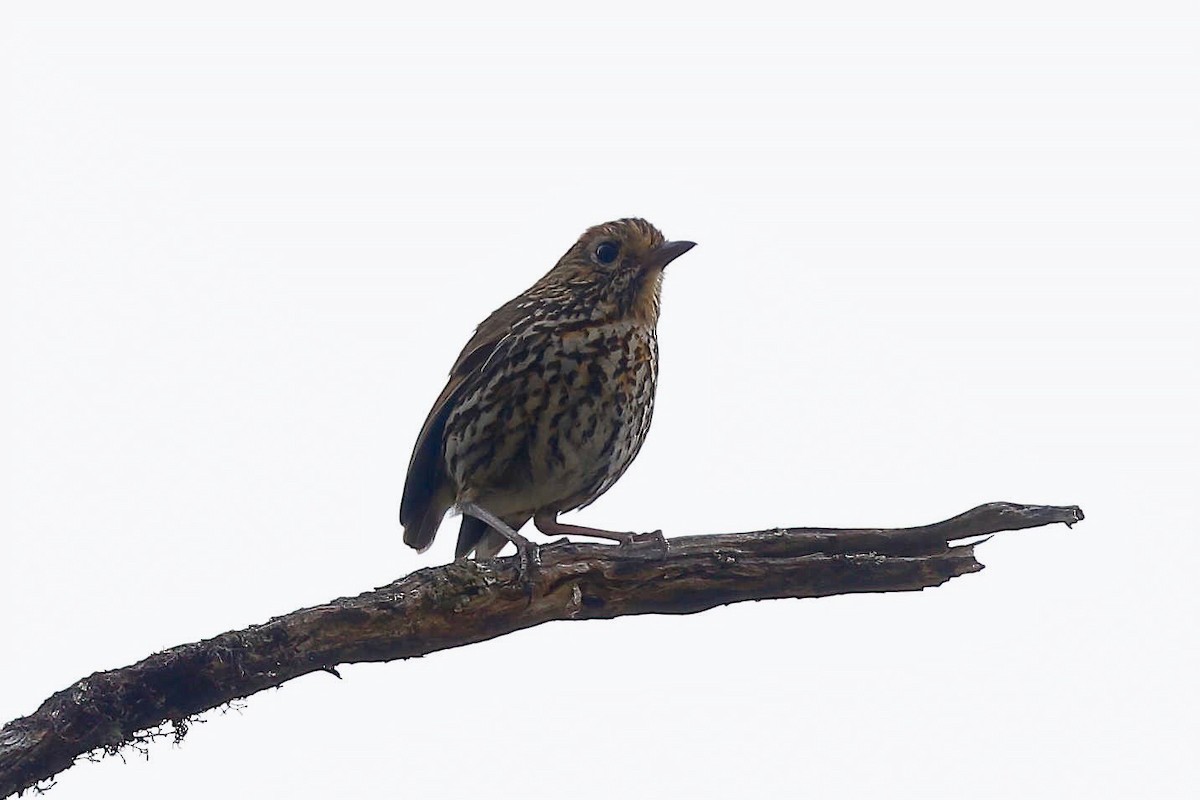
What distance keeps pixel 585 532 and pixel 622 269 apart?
50.8 inches

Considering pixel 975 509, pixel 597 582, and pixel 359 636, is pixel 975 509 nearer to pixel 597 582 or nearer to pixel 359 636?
pixel 597 582

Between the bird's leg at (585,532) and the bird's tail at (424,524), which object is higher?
the bird's tail at (424,524)

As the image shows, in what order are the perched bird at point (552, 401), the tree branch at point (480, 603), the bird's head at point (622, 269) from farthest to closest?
the bird's head at point (622, 269)
the perched bird at point (552, 401)
the tree branch at point (480, 603)

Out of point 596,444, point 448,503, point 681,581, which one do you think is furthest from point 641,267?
point 681,581

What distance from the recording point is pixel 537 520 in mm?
7047

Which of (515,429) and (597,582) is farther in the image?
(515,429)

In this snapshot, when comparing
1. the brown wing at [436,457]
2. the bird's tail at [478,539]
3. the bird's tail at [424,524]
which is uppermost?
the brown wing at [436,457]

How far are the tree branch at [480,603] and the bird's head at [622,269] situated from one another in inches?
57.5

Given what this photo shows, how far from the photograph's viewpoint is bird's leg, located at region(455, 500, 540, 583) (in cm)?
555

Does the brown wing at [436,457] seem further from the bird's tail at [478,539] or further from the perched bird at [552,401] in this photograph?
the bird's tail at [478,539]

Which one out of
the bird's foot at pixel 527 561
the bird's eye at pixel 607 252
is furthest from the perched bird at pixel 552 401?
the bird's foot at pixel 527 561

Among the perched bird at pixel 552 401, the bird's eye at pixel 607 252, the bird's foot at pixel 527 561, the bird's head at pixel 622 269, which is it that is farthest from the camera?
the bird's eye at pixel 607 252

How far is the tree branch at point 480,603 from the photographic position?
4.68 meters

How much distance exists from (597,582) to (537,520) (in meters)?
1.45
